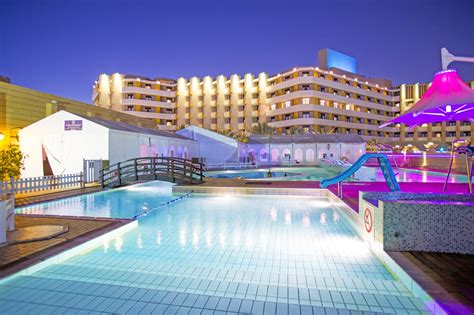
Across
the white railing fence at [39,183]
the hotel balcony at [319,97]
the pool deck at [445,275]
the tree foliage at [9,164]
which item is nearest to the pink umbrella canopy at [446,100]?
the pool deck at [445,275]

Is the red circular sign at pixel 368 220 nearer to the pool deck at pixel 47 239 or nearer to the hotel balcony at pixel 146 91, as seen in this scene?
the pool deck at pixel 47 239

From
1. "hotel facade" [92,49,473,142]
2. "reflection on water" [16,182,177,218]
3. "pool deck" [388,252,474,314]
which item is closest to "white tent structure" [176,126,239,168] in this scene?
"reflection on water" [16,182,177,218]

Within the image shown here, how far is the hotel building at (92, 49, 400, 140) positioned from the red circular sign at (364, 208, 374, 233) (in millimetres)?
42798

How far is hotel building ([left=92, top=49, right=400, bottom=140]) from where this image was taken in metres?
48.0

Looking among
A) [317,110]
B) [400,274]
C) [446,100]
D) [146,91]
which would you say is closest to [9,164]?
[400,274]

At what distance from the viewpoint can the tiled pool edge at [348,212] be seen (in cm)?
273

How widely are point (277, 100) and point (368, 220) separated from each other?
155ft

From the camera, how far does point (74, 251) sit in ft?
14.3

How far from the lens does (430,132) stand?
183 ft

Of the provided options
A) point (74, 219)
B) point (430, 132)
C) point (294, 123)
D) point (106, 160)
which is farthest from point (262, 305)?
point (430, 132)

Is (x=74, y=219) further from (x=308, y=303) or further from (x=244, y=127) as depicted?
(x=244, y=127)

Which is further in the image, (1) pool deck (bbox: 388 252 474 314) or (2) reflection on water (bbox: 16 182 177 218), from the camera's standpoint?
(2) reflection on water (bbox: 16 182 177 218)

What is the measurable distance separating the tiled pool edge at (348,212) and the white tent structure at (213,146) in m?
14.8

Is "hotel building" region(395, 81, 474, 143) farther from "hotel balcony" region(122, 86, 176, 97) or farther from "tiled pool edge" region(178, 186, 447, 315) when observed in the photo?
"tiled pool edge" region(178, 186, 447, 315)
